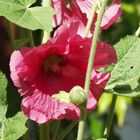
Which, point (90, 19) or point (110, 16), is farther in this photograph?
point (110, 16)

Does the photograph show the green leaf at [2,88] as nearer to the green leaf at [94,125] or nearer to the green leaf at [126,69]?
the green leaf at [126,69]

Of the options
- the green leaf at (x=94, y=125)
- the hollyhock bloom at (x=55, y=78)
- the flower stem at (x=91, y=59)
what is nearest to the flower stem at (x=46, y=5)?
the hollyhock bloom at (x=55, y=78)

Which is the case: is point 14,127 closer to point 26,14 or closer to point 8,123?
point 8,123

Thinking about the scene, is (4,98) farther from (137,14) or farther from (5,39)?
(5,39)

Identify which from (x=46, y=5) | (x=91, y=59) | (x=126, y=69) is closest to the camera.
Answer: (x=91, y=59)

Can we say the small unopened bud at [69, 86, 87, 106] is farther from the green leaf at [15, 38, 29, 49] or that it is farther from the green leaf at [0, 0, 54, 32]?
the green leaf at [15, 38, 29, 49]

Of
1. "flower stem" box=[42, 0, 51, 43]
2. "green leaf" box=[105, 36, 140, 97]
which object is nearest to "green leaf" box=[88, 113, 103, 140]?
"green leaf" box=[105, 36, 140, 97]

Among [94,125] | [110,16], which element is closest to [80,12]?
[110,16]
